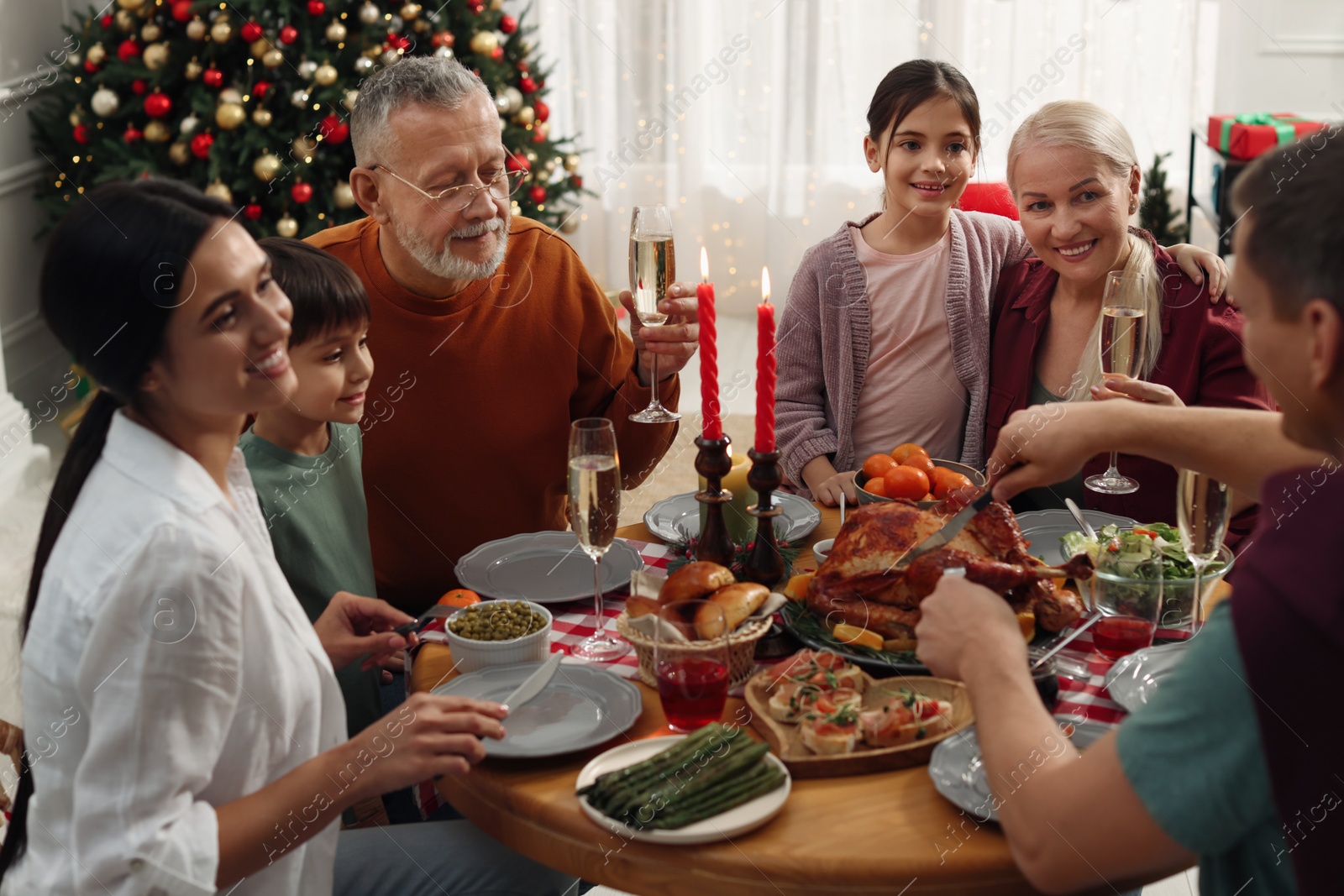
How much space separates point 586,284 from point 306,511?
2.77ft

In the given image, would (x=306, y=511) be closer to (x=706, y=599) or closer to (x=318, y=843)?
(x=318, y=843)

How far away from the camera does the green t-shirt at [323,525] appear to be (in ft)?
6.19

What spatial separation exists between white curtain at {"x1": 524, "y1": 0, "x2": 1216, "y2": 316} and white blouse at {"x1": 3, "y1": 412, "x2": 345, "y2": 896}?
423 cm

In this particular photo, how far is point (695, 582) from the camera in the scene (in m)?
1.53

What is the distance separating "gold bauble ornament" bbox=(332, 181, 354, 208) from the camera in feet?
13.9

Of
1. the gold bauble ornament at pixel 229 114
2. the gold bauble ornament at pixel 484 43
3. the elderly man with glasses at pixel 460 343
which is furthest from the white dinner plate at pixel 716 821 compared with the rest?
the gold bauble ornament at pixel 484 43

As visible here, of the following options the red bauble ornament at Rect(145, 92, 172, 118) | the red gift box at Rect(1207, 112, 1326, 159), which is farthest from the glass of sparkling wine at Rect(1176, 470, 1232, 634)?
the red bauble ornament at Rect(145, 92, 172, 118)

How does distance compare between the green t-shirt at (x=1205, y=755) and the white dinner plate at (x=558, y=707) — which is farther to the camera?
the white dinner plate at (x=558, y=707)

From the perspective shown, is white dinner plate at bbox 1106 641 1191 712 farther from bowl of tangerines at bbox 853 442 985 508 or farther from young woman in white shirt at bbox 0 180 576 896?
young woman in white shirt at bbox 0 180 576 896

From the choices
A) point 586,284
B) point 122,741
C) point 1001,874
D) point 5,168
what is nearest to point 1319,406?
point 1001,874

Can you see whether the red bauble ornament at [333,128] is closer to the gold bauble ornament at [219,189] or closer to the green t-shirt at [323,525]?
the gold bauble ornament at [219,189]

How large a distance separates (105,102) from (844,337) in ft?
9.84

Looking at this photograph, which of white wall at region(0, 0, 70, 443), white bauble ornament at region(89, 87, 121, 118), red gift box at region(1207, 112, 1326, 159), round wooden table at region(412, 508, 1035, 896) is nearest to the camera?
round wooden table at region(412, 508, 1035, 896)

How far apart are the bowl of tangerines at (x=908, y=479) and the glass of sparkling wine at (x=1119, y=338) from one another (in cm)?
30
